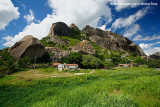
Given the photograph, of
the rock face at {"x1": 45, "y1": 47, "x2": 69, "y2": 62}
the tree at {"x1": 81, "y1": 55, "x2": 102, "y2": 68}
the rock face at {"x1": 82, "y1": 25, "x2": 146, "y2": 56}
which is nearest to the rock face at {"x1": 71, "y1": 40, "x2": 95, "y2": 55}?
the rock face at {"x1": 45, "y1": 47, "x2": 69, "y2": 62}

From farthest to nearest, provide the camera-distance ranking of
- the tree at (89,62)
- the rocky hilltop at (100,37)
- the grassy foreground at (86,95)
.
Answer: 1. the rocky hilltop at (100,37)
2. the tree at (89,62)
3. the grassy foreground at (86,95)

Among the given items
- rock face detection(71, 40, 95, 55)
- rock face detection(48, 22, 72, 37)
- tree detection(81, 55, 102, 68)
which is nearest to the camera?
tree detection(81, 55, 102, 68)

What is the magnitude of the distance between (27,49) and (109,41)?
323 feet

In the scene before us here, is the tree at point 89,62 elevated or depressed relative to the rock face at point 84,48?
depressed

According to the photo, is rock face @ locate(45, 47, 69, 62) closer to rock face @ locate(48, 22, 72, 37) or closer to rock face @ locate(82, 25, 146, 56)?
rock face @ locate(48, 22, 72, 37)

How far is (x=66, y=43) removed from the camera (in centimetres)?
7288

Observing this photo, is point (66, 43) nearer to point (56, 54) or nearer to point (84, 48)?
point (84, 48)

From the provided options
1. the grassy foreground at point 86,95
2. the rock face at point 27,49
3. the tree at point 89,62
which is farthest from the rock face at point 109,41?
the grassy foreground at point 86,95

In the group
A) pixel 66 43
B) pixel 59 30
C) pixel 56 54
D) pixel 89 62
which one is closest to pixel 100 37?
pixel 66 43

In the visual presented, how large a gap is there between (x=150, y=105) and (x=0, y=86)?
1877cm

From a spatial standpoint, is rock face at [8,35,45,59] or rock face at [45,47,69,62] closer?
rock face at [8,35,45,59]

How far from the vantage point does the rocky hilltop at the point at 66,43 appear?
32250 millimetres

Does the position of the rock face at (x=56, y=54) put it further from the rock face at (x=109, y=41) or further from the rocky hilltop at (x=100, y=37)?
the rock face at (x=109, y=41)

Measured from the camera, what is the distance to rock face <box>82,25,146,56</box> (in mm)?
100556
